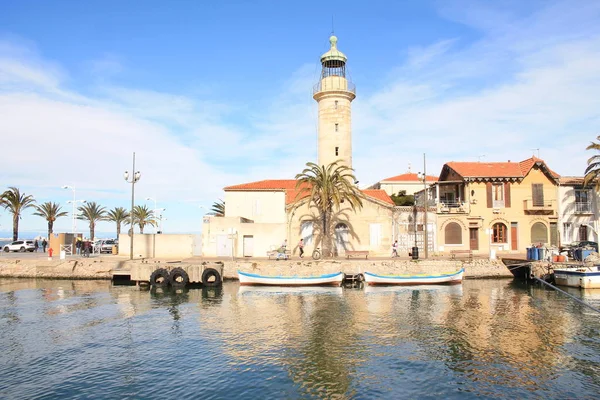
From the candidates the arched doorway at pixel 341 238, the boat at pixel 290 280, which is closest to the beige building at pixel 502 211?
the arched doorway at pixel 341 238

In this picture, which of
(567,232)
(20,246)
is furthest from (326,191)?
(20,246)

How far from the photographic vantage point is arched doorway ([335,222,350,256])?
4544cm

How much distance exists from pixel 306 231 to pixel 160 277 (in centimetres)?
1483

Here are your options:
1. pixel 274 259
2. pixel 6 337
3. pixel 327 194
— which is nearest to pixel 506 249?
pixel 327 194

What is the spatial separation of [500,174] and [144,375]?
41.3 meters

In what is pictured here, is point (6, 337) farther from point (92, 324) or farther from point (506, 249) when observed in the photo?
point (506, 249)

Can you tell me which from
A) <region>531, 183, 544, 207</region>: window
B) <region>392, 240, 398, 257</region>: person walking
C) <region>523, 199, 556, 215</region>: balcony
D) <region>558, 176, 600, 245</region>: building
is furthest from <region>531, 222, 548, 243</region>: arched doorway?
<region>392, 240, 398, 257</region>: person walking

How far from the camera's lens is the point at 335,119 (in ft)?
163

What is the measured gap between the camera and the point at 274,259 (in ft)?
135

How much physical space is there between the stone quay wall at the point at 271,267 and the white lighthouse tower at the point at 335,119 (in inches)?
545

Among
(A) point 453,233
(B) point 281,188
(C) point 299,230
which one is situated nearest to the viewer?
(C) point 299,230

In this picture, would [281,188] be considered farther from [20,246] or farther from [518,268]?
[20,246]

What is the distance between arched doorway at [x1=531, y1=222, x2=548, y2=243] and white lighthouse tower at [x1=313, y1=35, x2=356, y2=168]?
20.0 metres

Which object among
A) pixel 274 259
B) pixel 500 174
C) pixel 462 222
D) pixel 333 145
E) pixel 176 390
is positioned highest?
pixel 333 145
